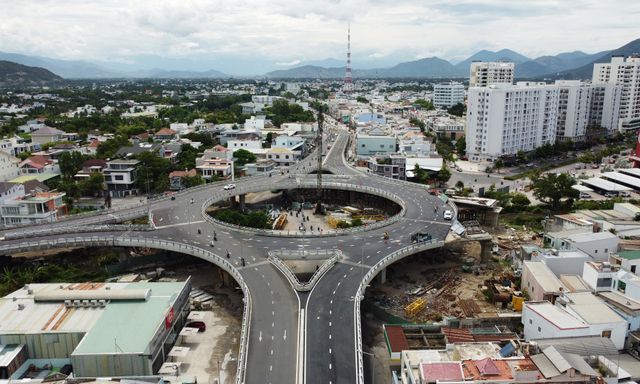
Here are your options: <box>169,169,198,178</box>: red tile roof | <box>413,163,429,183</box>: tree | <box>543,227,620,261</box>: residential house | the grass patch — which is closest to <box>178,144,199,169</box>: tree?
<box>169,169,198,178</box>: red tile roof

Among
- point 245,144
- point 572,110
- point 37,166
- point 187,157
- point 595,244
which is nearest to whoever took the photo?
point 595,244

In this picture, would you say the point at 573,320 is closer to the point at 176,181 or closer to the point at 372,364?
the point at 372,364

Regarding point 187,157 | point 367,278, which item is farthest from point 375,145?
point 367,278

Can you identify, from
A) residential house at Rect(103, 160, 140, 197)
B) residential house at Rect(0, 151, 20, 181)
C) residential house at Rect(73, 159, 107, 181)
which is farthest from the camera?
→ residential house at Rect(73, 159, 107, 181)

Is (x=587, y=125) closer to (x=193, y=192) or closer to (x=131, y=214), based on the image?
(x=193, y=192)

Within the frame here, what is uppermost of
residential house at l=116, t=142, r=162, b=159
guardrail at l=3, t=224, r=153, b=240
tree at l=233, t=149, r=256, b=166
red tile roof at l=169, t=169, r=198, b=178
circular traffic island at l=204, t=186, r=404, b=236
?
residential house at l=116, t=142, r=162, b=159

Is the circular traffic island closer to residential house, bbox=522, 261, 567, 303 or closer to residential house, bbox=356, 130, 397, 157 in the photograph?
residential house, bbox=522, 261, 567, 303

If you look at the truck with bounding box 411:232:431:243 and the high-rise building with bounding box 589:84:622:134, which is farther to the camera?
the high-rise building with bounding box 589:84:622:134
